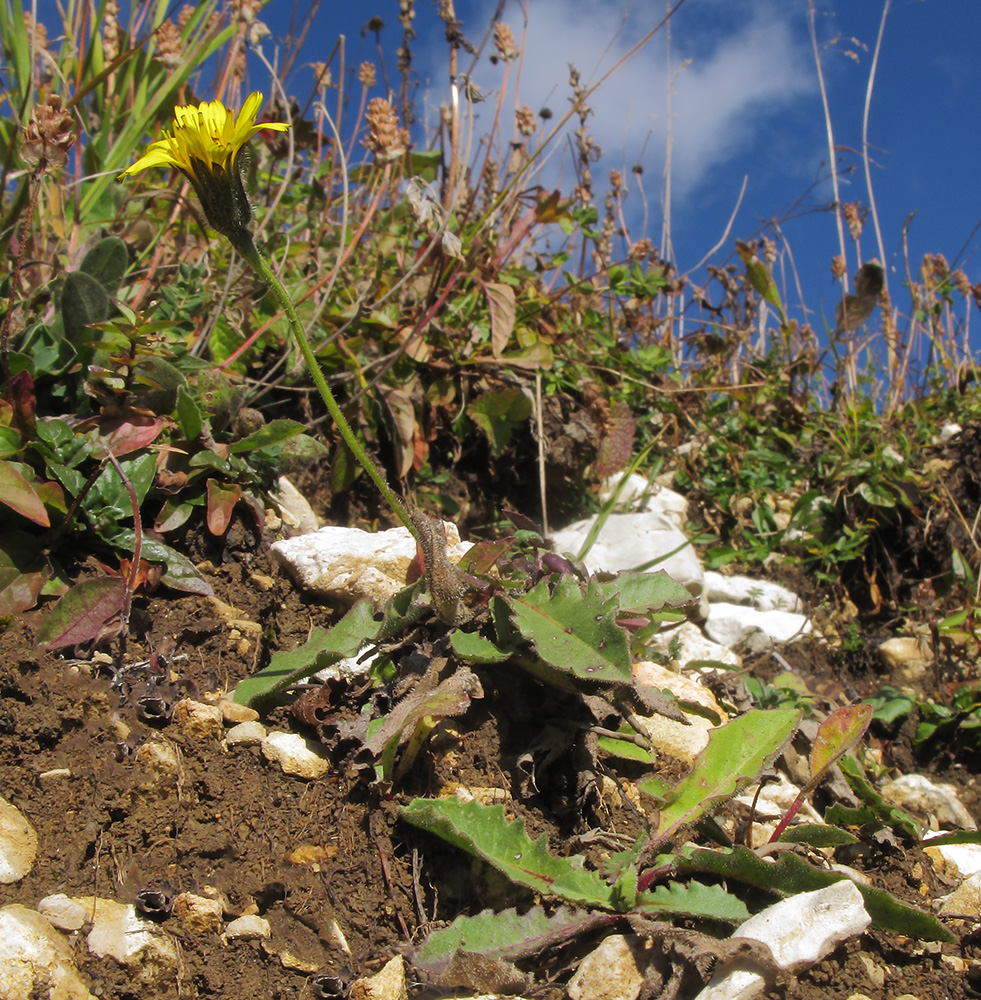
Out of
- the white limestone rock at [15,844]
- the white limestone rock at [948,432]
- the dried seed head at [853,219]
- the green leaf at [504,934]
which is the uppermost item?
the dried seed head at [853,219]

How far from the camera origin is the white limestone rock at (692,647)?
212 cm

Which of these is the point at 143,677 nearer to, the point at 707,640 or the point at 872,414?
the point at 707,640

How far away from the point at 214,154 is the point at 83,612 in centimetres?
90

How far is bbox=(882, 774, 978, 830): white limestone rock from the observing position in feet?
6.08

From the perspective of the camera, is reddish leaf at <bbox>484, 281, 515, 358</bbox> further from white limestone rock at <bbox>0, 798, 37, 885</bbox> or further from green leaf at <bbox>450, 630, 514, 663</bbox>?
white limestone rock at <bbox>0, 798, 37, 885</bbox>

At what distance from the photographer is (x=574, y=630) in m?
1.35

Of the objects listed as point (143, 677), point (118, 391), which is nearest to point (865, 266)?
point (118, 391)

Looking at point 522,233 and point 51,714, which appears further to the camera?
point 522,233

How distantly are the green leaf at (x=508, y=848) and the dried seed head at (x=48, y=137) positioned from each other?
59.4 inches

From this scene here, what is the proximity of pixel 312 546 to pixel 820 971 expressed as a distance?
1.31 meters

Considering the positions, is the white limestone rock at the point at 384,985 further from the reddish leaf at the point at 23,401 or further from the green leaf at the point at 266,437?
the reddish leaf at the point at 23,401

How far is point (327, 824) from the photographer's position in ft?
4.22

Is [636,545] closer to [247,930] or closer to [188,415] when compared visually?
[188,415]

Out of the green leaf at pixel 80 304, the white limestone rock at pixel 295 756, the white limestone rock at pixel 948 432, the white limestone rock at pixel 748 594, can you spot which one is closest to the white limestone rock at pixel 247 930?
the white limestone rock at pixel 295 756
